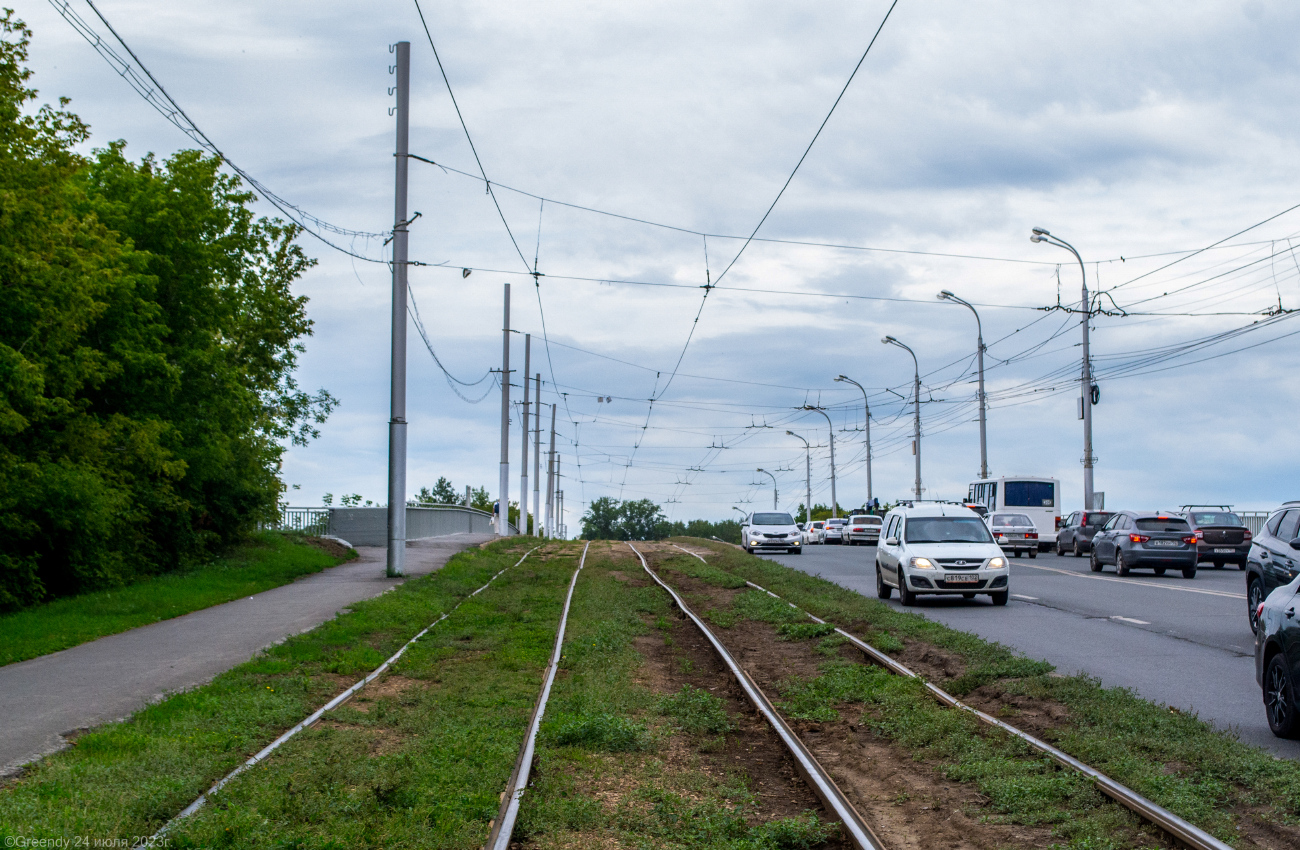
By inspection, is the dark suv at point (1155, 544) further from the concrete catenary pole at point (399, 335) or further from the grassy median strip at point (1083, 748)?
the concrete catenary pole at point (399, 335)

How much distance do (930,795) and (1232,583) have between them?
21625 millimetres

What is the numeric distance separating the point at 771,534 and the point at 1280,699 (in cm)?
3451

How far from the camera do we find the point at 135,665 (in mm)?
12391

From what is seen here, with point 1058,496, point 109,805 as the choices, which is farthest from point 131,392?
point 1058,496

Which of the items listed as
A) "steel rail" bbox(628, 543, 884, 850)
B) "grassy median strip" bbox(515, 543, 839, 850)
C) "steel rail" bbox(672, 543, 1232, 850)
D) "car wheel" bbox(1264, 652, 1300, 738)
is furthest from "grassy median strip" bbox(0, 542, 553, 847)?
"car wheel" bbox(1264, 652, 1300, 738)

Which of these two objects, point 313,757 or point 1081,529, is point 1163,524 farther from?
point 313,757

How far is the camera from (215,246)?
24375mm

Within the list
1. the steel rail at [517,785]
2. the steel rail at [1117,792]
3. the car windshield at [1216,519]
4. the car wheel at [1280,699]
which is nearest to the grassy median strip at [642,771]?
the steel rail at [517,785]

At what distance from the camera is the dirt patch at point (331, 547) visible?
32188 millimetres

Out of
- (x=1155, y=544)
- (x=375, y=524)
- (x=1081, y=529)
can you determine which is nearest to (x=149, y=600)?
(x=375, y=524)

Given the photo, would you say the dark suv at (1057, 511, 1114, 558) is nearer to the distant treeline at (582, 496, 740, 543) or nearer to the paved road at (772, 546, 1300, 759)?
the paved road at (772, 546, 1300, 759)

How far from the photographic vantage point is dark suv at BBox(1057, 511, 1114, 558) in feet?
123

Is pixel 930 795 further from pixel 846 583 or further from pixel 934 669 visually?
pixel 846 583

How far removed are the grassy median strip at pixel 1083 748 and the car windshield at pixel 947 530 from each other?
7.13 m
